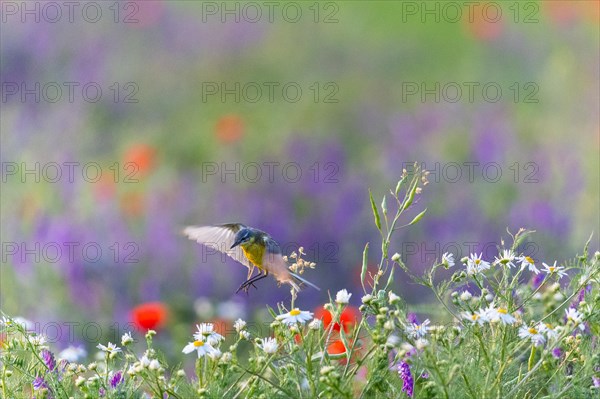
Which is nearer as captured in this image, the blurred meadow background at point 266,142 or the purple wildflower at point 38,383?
the purple wildflower at point 38,383

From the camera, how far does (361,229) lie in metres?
4.47

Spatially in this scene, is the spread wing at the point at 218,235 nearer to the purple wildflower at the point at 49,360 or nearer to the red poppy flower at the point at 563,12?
the purple wildflower at the point at 49,360

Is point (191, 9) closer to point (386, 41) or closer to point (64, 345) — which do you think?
point (386, 41)

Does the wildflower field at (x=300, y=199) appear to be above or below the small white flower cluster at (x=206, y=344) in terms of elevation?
below

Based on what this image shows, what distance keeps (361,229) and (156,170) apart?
1.25m

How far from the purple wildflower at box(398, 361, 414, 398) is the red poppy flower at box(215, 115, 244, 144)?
3759 mm

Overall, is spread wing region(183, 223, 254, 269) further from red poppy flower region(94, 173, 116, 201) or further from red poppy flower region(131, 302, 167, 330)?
red poppy flower region(94, 173, 116, 201)

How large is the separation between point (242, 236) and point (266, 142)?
3767 millimetres

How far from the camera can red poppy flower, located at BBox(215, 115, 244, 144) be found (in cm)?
538

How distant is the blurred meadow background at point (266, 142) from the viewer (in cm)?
411

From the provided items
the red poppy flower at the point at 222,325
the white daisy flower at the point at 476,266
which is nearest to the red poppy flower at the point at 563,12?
the red poppy flower at the point at 222,325

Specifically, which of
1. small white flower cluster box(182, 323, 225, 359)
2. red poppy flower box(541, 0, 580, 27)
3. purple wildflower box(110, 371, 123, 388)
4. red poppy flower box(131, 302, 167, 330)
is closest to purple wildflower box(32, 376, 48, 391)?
purple wildflower box(110, 371, 123, 388)

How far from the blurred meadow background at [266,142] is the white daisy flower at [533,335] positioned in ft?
3.65

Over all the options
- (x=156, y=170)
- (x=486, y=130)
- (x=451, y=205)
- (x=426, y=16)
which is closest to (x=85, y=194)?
(x=156, y=170)
